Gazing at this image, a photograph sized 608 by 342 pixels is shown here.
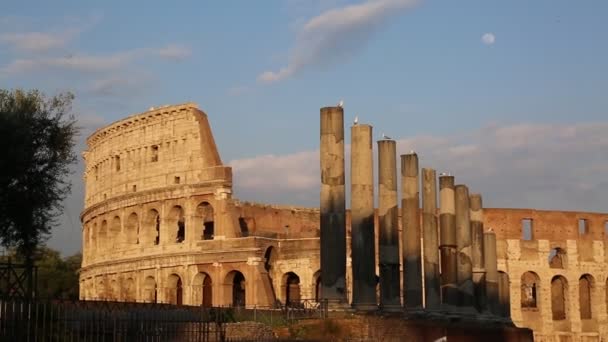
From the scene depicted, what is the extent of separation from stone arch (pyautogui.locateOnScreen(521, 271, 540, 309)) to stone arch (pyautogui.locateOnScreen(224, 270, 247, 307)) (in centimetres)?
1521

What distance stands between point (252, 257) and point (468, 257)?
12.6 m

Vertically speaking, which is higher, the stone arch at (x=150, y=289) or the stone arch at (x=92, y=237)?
the stone arch at (x=92, y=237)

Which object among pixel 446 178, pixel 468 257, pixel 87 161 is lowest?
pixel 468 257

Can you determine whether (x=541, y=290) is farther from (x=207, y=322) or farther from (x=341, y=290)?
(x=207, y=322)

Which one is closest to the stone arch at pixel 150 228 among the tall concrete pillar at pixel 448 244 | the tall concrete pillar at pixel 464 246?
the tall concrete pillar at pixel 464 246

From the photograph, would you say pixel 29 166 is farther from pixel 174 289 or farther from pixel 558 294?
pixel 558 294

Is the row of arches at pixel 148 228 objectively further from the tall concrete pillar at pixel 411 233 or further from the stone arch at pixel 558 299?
the stone arch at pixel 558 299

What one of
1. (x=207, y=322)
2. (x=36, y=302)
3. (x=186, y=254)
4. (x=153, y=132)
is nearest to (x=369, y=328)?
(x=207, y=322)

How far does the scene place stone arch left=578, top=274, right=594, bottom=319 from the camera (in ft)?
160

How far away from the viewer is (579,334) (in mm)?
47719

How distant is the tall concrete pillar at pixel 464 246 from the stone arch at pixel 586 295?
19048 mm

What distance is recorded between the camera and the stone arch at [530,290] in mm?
49062

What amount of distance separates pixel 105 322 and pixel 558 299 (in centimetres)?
3946

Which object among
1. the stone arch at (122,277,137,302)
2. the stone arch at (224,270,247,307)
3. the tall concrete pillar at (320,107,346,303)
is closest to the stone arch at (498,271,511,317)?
the stone arch at (224,270,247,307)
